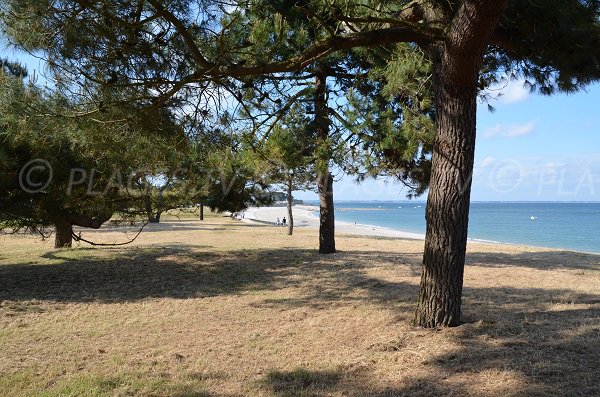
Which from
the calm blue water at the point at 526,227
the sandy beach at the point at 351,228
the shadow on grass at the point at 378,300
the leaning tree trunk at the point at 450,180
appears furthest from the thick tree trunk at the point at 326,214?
the calm blue water at the point at 526,227

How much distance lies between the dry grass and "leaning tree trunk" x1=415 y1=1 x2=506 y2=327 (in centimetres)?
32

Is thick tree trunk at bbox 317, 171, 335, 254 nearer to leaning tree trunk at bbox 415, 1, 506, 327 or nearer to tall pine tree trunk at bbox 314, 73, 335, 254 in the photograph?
tall pine tree trunk at bbox 314, 73, 335, 254

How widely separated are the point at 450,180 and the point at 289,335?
2028 millimetres

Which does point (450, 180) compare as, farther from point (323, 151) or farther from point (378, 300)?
point (323, 151)

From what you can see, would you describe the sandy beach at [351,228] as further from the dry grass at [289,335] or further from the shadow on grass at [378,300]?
the dry grass at [289,335]

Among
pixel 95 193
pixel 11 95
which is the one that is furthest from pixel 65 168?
pixel 11 95

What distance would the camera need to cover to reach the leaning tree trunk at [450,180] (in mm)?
3811

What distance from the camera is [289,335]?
14.7 feet

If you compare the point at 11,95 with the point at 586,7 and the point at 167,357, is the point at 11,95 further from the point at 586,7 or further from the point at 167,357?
the point at 586,7

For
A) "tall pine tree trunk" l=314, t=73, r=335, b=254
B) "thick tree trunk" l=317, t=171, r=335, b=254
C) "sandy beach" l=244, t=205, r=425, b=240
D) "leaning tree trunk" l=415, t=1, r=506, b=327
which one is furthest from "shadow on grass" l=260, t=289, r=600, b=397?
"sandy beach" l=244, t=205, r=425, b=240

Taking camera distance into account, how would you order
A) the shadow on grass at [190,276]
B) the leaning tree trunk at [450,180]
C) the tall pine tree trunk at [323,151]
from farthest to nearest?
the tall pine tree trunk at [323,151] < the shadow on grass at [190,276] < the leaning tree trunk at [450,180]

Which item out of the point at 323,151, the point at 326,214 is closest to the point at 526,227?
the point at 326,214

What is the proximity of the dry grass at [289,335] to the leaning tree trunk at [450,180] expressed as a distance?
0.32m

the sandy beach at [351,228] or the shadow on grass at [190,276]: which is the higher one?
the shadow on grass at [190,276]
